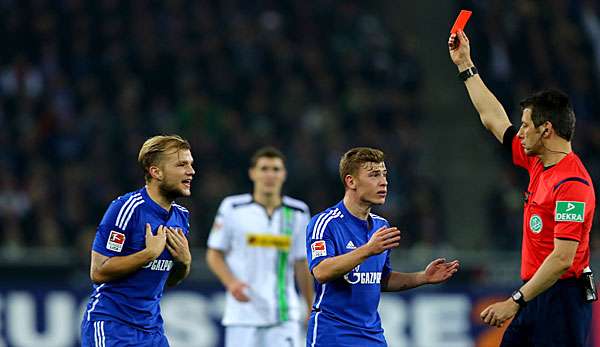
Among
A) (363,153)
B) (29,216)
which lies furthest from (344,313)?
(29,216)

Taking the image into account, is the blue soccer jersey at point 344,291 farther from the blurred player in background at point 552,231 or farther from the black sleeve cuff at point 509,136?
the black sleeve cuff at point 509,136

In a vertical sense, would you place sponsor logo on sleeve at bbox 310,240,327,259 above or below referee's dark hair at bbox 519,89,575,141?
below

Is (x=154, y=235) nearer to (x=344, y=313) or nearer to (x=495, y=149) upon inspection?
(x=344, y=313)

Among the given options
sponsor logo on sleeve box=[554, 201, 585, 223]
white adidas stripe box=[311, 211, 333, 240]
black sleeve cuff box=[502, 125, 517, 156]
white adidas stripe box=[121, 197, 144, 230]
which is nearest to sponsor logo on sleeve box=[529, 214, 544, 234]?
sponsor logo on sleeve box=[554, 201, 585, 223]

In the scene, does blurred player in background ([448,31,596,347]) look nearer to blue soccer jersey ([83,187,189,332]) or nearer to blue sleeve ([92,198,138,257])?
blue soccer jersey ([83,187,189,332])

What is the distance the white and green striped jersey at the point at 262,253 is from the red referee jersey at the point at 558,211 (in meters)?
2.88

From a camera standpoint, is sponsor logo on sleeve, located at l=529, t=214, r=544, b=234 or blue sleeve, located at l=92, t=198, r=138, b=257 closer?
sponsor logo on sleeve, located at l=529, t=214, r=544, b=234

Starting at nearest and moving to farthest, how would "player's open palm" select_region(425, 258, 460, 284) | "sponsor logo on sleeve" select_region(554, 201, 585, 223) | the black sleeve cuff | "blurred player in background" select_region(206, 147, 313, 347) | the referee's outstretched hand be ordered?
the referee's outstretched hand
"sponsor logo on sleeve" select_region(554, 201, 585, 223)
"player's open palm" select_region(425, 258, 460, 284)
the black sleeve cuff
"blurred player in background" select_region(206, 147, 313, 347)

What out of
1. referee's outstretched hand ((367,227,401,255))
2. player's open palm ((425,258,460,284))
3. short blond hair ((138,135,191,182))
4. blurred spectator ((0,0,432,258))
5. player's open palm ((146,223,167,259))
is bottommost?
player's open palm ((425,258,460,284))

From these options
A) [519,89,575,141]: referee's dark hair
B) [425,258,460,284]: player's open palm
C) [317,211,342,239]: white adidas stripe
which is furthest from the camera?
[425,258,460,284]: player's open palm

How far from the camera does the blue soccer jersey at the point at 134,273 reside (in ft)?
21.1

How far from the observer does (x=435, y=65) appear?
17.9m

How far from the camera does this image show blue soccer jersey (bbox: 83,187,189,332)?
6.45 metres

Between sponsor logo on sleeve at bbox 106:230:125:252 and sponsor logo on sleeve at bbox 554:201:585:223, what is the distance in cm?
239
